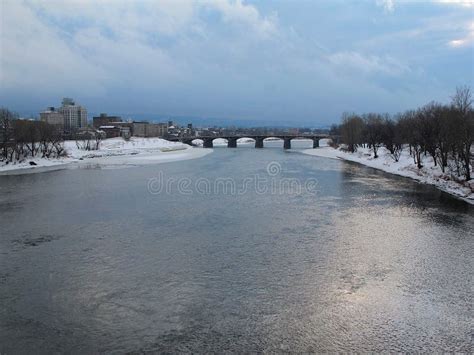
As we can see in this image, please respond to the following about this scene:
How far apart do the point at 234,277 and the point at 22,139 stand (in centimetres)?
4148

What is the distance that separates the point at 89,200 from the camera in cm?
2086

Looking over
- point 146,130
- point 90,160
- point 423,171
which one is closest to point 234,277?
point 423,171

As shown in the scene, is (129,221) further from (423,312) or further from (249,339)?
(423,312)

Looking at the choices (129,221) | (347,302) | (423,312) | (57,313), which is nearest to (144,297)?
(57,313)

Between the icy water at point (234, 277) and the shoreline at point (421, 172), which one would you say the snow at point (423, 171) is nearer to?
the shoreline at point (421, 172)

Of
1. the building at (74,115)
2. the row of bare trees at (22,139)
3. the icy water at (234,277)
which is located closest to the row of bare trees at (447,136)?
the icy water at (234,277)

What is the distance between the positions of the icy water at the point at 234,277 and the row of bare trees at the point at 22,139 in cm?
2647

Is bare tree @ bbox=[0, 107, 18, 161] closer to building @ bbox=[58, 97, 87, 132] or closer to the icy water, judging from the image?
the icy water

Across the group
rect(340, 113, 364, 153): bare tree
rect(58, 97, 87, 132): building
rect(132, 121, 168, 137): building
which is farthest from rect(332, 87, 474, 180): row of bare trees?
rect(58, 97, 87, 132): building

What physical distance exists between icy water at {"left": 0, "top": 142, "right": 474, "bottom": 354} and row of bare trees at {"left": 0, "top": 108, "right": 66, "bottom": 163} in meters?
26.5

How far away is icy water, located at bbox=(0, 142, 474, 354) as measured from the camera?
7.30m

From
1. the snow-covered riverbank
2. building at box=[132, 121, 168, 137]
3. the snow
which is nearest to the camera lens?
the snow

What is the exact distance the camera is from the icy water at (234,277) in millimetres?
7305

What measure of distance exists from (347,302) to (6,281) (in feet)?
25.6
